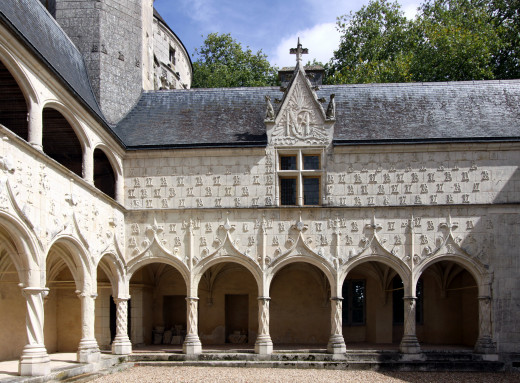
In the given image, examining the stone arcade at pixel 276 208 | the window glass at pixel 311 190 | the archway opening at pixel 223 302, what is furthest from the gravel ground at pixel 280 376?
the window glass at pixel 311 190

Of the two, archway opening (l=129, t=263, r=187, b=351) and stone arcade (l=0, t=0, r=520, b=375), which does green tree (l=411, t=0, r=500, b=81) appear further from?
archway opening (l=129, t=263, r=187, b=351)

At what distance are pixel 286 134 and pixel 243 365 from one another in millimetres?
5975

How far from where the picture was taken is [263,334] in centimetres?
1548

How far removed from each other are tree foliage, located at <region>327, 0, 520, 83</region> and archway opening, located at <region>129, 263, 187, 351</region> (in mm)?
13677

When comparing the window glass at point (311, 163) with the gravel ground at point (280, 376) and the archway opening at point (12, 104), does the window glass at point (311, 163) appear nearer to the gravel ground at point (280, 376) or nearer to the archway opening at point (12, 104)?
the gravel ground at point (280, 376)

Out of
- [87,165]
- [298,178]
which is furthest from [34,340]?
[298,178]

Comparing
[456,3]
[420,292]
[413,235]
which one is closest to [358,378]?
[413,235]

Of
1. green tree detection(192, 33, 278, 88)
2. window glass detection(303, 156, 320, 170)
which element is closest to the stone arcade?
window glass detection(303, 156, 320, 170)

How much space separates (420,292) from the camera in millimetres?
18094

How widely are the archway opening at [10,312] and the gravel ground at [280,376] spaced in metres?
2.34

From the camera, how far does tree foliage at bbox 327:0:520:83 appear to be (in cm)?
2636

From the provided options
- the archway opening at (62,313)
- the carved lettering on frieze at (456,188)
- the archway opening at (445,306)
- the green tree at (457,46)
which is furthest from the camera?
the green tree at (457,46)

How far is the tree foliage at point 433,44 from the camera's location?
26359 millimetres

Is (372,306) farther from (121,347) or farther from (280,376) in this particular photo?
(121,347)
